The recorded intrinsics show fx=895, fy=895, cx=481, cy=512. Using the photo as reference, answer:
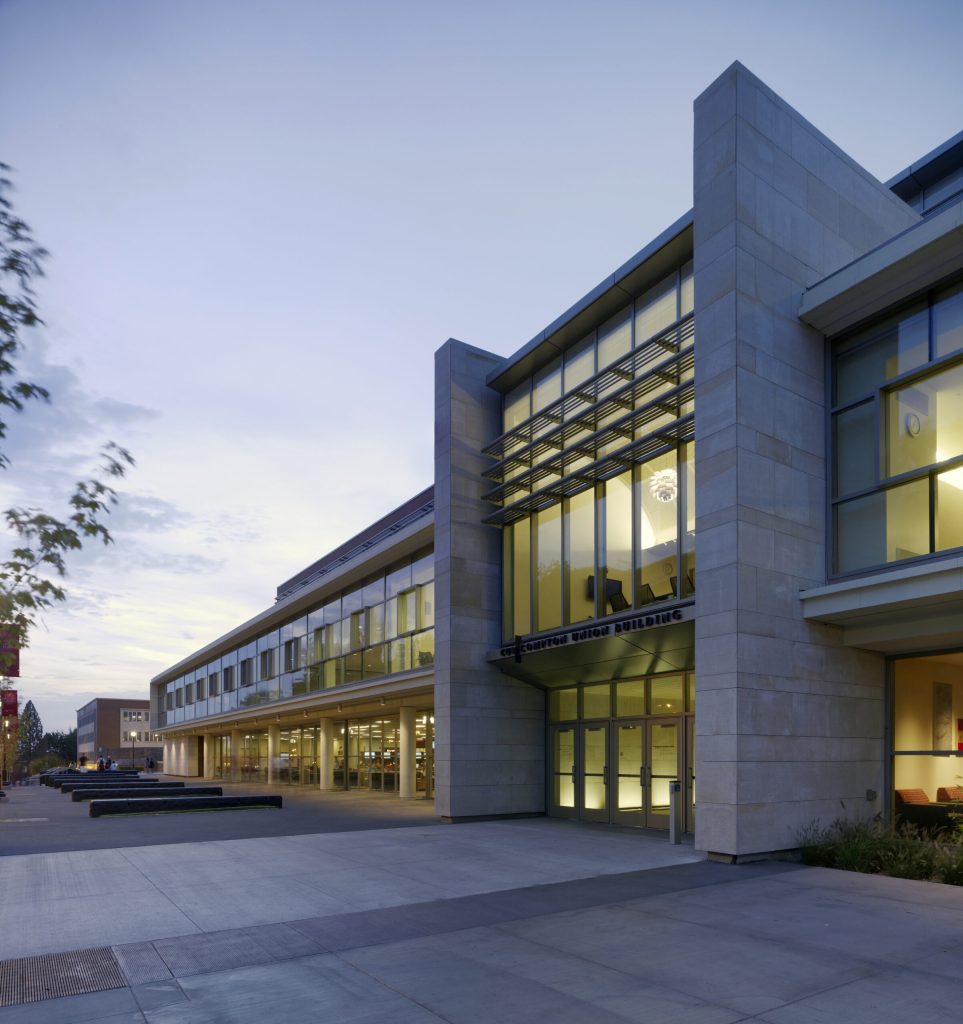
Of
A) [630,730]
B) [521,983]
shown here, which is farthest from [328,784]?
[521,983]

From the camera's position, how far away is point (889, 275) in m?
13.8

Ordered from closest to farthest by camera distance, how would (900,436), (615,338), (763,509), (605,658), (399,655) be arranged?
(763,509) < (900,436) < (605,658) < (615,338) < (399,655)

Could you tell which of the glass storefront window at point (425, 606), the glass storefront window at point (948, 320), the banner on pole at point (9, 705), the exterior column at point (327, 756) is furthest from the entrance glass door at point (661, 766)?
the banner on pole at point (9, 705)

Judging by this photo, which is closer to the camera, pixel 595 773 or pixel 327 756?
pixel 595 773

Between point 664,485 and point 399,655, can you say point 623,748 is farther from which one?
point 399,655

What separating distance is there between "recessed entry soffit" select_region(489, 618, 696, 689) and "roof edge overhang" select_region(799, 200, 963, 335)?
5.72 m

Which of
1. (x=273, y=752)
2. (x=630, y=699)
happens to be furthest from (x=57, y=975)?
(x=273, y=752)

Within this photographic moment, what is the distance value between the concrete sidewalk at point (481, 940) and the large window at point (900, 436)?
5.21 meters

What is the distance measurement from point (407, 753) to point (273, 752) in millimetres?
16522

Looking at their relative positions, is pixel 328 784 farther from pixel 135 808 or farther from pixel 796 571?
pixel 796 571

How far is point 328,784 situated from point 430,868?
2417 cm

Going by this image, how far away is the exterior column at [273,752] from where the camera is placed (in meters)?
43.2

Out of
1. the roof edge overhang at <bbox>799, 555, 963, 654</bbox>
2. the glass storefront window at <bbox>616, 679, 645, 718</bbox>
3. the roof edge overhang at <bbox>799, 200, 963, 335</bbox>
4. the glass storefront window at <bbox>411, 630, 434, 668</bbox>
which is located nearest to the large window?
the roof edge overhang at <bbox>799, 200, 963, 335</bbox>

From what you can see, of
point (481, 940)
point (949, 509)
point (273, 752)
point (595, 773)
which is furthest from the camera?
point (273, 752)
